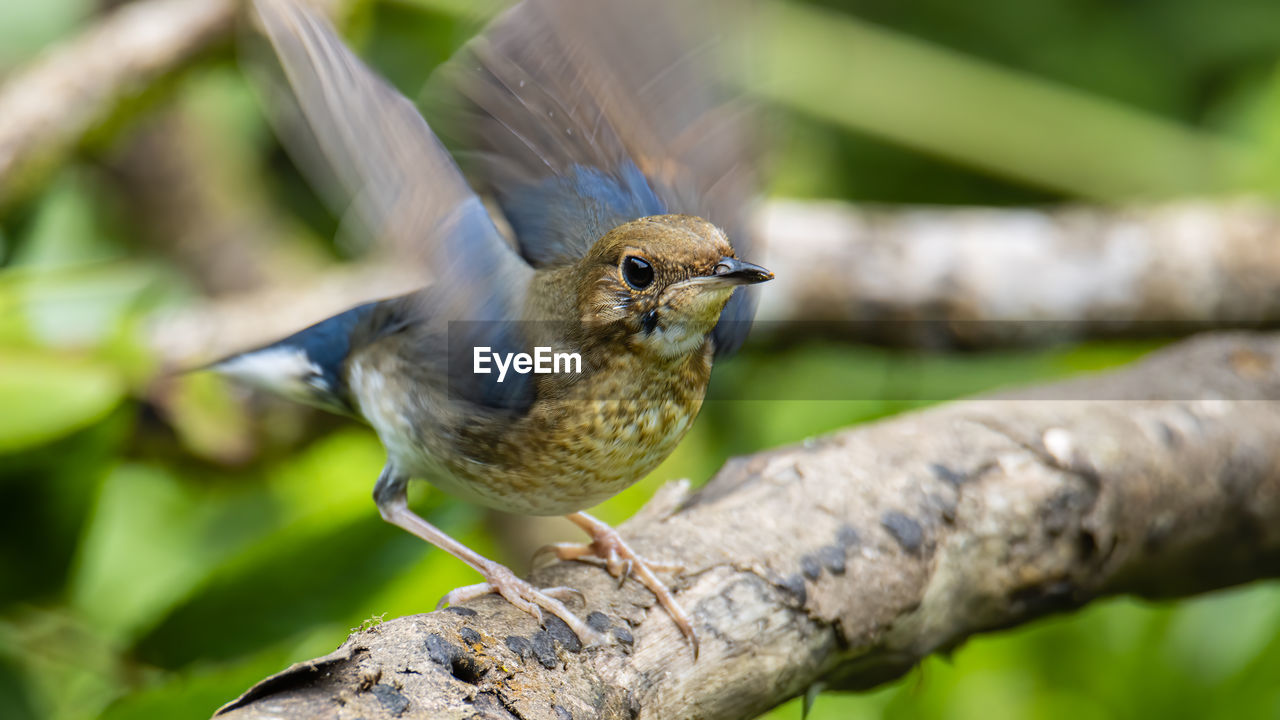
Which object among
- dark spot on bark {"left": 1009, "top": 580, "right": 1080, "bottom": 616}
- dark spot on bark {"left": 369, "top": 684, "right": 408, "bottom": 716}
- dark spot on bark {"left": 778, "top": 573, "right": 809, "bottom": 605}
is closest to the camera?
dark spot on bark {"left": 369, "top": 684, "right": 408, "bottom": 716}

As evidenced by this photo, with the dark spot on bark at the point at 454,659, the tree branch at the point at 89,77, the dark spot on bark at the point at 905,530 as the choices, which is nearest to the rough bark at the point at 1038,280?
the dark spot on bark at the point at 905,530

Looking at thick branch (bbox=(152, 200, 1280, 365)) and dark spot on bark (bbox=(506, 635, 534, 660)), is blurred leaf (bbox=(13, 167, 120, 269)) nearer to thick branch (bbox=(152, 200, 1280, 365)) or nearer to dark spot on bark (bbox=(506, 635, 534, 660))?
thick branch (bbox=(152, 200, 1280, 365))

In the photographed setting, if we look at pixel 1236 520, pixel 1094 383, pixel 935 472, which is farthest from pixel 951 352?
pixel 935 472

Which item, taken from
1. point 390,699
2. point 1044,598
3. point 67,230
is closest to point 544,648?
point 390,699

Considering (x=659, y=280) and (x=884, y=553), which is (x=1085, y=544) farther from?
(x=659, y=280)

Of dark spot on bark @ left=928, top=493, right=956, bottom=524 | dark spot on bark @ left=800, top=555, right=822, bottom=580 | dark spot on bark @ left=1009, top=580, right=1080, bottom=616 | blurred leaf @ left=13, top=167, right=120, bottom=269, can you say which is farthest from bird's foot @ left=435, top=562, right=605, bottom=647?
blurred leaf @ left=13, top=167, right=120, bottom=269

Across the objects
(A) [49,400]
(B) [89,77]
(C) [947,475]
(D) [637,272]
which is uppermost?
(B) [89,77]
